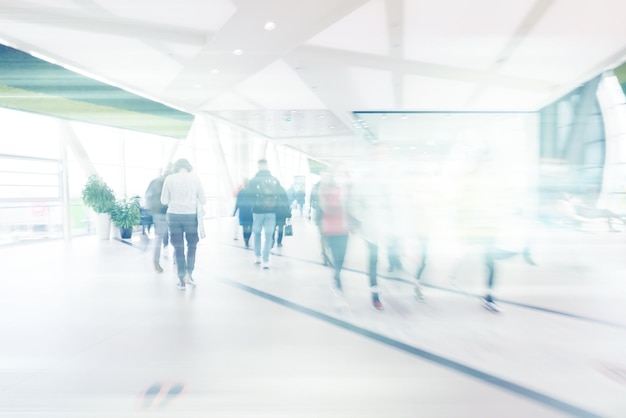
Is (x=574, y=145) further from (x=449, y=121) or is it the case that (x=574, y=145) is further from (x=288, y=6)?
(x=288, y=6)

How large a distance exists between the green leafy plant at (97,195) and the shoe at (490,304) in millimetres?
7804

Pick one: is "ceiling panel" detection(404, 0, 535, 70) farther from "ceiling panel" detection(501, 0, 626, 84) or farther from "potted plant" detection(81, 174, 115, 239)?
"potted plant" detection(81, 174, 115, 239)

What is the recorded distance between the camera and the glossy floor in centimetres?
176

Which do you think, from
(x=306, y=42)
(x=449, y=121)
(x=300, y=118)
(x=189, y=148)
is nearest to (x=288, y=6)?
(x=306, y=42)

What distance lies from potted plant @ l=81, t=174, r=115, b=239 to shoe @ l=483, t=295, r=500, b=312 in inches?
307

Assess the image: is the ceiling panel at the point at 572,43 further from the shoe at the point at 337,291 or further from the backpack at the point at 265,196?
the shoe at the point at 337,291

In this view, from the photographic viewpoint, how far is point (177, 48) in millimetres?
5730

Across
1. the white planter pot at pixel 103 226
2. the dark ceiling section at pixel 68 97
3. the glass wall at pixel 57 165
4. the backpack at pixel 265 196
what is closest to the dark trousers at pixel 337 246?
the backpack at pixel 265 196

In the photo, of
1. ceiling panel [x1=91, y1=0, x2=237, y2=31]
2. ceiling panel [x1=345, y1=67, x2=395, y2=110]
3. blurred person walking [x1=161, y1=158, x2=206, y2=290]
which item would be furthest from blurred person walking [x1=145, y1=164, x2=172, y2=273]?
ceiling panel [x1=345, y1=67, x2=395, y2=110]

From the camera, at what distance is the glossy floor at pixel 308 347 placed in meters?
1.76

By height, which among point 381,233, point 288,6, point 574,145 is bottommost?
point 381,233

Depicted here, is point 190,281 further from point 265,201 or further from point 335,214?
point 335,214

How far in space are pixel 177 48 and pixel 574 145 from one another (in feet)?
33.3

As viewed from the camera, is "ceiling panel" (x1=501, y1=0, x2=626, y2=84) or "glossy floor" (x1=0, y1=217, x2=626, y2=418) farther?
"ceiling panel" (x1=501, y1=0, x2=626, y2=84)
